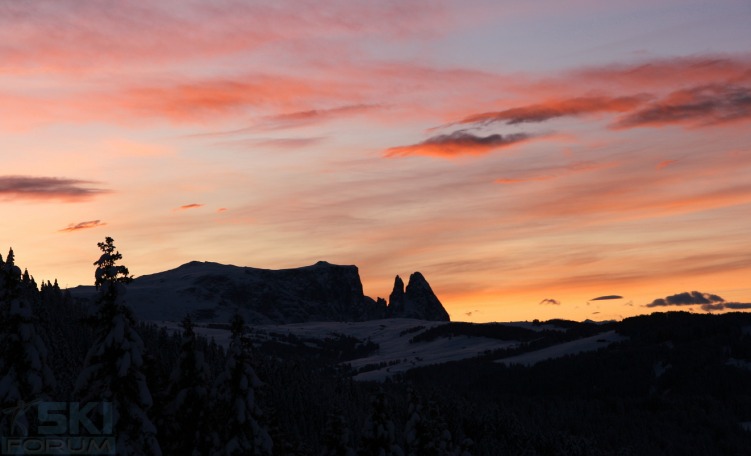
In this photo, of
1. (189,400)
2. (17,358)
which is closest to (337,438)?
(189,400)

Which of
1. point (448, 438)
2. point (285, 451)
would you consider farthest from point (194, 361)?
point (448, 438)

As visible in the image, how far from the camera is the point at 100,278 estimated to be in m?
39.3

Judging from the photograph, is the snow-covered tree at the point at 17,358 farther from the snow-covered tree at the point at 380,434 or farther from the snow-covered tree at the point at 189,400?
the snow-covered tree at the point at 380,434

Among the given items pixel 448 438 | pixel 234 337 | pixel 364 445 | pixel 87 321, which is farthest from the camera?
pixel 448 438

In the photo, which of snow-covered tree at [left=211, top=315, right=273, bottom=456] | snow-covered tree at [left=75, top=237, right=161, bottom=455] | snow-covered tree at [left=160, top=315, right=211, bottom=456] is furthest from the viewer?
snow-covered tree at [left=160, top=315, right=211, bottom=456]

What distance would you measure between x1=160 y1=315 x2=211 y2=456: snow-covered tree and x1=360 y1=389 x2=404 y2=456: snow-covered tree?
13.8 meters

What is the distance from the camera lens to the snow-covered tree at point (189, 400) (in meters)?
49.6

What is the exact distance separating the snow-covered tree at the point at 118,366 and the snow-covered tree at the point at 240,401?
7.78 m

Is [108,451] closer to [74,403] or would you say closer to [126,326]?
[74,403]

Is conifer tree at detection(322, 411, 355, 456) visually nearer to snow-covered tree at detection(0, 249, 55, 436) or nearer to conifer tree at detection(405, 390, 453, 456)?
conifer tree at detection(405, 390, 453, 456)

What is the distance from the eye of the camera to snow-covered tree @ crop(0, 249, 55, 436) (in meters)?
40.5

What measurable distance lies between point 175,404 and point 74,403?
9611 millimetres

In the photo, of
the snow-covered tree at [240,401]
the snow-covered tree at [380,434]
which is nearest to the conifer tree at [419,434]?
the snow-covered tree at [380,434]

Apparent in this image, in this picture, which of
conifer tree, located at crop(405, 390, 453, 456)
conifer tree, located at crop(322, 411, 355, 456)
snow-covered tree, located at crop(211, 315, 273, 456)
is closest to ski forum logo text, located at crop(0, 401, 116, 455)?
snow-covered tree, located at crop(211, 315, 273, 456)
